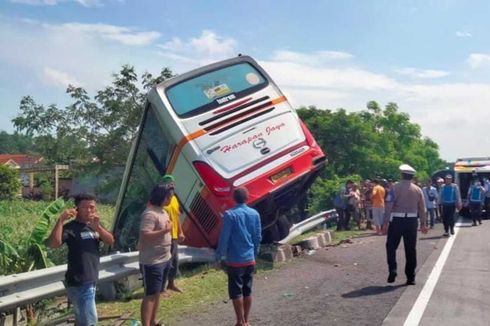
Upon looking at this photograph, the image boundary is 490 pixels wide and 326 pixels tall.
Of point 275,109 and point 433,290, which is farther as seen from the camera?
point 275,109

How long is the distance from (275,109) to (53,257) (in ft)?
15.8

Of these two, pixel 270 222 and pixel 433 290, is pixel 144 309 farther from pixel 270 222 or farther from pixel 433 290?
pixel 270 222

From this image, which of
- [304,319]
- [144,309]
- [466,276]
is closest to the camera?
[144,309]

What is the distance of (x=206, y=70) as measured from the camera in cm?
1091

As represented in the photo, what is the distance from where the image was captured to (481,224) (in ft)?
68.3

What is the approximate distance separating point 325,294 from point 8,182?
42939 millimetres

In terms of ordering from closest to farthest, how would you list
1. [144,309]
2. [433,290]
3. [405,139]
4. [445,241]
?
[144,309], [433,290], [445,241], [405,139]

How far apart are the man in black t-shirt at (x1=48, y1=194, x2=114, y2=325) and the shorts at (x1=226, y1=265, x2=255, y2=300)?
5.27 feet

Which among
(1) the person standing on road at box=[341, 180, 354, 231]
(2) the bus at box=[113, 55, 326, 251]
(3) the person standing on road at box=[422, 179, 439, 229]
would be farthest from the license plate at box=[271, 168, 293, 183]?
(3) the person standing on road at box=[422, 179, 439, 229]

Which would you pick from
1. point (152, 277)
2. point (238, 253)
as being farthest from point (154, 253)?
point (238, 253)

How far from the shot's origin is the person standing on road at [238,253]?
6.25 m

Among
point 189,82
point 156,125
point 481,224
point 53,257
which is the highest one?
point 189,82

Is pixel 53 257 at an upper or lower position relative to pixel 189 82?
lower

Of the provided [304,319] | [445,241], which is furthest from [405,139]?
[304,319]
